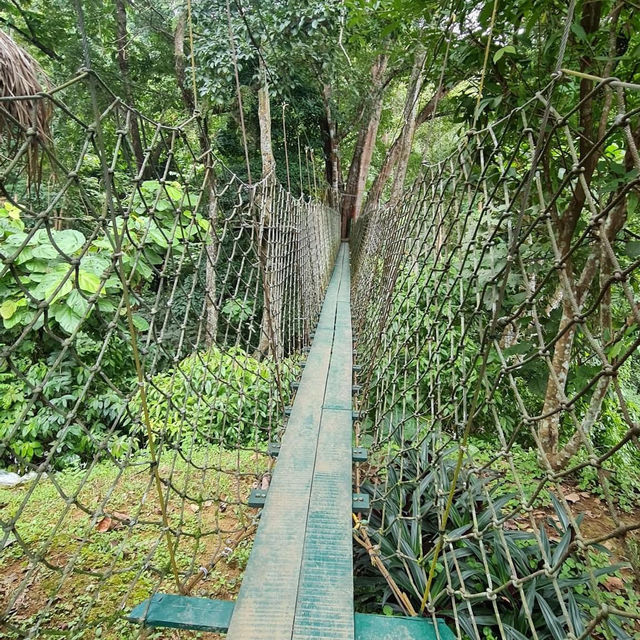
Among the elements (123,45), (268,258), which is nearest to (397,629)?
(268,258)

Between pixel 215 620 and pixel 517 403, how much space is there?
0.68 meters

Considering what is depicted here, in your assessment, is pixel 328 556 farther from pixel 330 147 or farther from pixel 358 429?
pixel 330 147

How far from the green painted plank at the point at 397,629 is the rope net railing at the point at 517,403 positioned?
33 millimetres

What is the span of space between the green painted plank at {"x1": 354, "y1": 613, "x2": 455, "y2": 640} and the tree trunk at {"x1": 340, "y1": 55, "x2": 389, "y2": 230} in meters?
6.74

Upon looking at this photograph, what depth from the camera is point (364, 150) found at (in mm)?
7688

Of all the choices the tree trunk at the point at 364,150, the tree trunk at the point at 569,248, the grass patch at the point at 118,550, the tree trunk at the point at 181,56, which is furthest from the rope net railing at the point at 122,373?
the tree trunk at the point at 364,150

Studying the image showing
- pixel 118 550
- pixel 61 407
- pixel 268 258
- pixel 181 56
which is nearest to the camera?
pixel 118 550

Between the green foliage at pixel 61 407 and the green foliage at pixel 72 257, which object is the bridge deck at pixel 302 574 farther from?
the green foliage at pixel 61 407

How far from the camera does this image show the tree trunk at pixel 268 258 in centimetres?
139

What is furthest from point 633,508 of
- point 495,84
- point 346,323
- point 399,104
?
point 399,104

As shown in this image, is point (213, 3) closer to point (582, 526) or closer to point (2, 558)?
point (2, 558)

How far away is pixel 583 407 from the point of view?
198 centimetres

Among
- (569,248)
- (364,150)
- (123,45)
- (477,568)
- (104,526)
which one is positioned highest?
(123,45)

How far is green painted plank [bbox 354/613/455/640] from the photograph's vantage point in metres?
0.74
